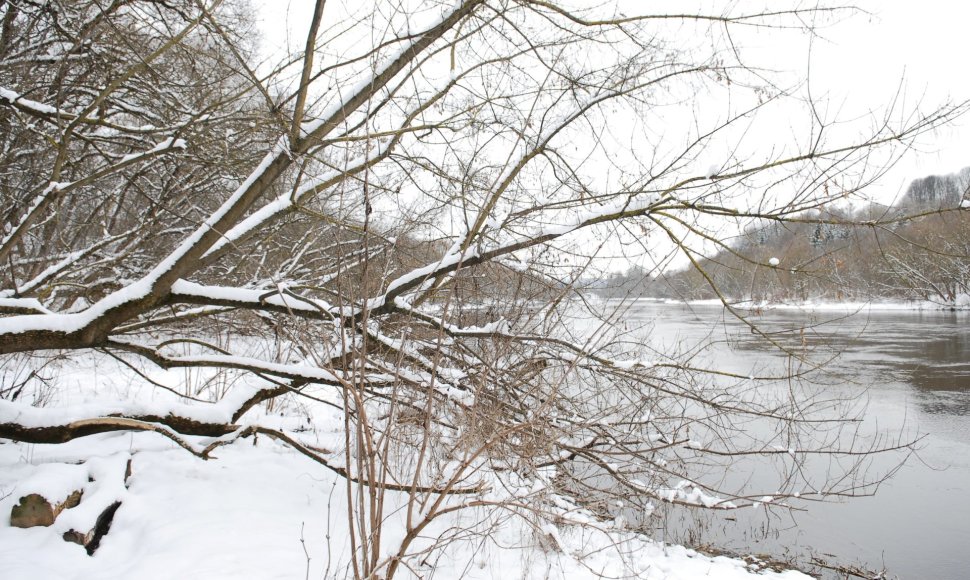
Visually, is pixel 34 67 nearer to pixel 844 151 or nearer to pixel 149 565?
pixel 149 565

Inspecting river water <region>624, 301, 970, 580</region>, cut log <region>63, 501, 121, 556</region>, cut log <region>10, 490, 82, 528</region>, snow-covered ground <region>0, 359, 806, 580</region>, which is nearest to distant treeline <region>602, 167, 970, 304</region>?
river water <region>624, 301, 970, 580</region>

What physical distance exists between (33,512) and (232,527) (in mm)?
1073

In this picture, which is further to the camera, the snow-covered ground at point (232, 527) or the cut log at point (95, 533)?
the cut log at point (95, 533)

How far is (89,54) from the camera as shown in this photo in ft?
14.4

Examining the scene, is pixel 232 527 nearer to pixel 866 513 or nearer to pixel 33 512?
pixel 33 512

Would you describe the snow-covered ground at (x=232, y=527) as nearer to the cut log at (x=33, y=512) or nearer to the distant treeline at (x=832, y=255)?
the cut log at (x=33, y=512)

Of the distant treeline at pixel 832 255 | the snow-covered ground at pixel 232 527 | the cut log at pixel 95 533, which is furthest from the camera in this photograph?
the cut log at pixel 95 533

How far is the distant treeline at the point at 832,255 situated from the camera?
283 centimetres

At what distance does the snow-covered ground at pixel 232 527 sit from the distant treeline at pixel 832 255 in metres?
1.65

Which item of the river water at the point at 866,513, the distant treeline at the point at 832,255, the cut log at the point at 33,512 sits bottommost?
the river water at the point at 866,513

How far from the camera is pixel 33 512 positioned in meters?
3.17

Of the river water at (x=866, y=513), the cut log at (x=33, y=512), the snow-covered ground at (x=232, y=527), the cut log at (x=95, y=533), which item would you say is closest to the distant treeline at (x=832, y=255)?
the river water at (x=866, y=513)

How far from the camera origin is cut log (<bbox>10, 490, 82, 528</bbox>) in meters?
3.15

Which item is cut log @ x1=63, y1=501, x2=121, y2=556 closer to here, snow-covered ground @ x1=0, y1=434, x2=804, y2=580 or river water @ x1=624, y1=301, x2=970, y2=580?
snow-covered ground @ x1=0, y1=434, x2=804, y2=580
